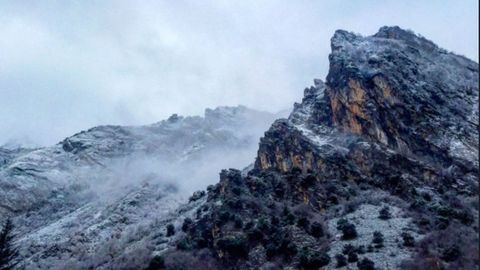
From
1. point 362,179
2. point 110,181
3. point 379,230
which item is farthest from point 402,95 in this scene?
point 110,181

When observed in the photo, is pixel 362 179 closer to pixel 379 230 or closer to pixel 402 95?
pixel 379 230

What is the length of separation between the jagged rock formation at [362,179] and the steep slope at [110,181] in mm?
12501

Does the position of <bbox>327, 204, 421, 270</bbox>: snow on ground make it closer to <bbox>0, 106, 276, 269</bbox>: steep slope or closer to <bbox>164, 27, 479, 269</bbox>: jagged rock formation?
<bbox>164, 27, 479, 269</bbox>: jagged rock formation

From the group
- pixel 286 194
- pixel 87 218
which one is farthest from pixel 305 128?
pixel 87 218

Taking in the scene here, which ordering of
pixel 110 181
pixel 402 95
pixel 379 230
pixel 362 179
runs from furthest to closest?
pixel 110 181 < pixel 402 95 < pixel 362 179 < pixel 379 230

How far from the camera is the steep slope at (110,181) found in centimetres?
7425

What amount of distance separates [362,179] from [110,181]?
69.9 m

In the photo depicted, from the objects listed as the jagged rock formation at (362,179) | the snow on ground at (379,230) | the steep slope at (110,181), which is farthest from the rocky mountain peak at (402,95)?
the steep slope at (110,181)

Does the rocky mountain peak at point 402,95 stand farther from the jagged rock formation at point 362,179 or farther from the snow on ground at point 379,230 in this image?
the snow on ground at point 379,230

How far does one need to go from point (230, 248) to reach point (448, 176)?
1036 inches

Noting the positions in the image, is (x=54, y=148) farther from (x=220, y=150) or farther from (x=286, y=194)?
(x=286, y=194)

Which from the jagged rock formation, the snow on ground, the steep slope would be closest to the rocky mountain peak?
the jagged rock formation

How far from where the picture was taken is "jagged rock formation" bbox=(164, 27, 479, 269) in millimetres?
47906

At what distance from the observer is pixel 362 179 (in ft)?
208
